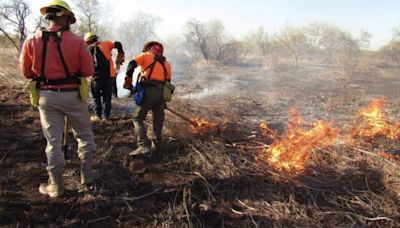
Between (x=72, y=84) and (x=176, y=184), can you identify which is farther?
(x=176, y=184)

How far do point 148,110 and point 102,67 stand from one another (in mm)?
1999

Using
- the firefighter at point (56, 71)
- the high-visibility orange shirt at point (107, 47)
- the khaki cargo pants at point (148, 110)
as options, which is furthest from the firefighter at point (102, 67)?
the firefighter at point (56, 71)

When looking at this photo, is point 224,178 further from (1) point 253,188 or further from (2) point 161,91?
(2) point 161,91

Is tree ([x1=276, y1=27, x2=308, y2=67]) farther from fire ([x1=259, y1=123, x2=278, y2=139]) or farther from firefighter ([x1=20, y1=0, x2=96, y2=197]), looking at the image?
firefighter ([x1=20, y1=0, x2=96, y2=197])

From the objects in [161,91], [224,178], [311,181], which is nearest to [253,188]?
[224,178]

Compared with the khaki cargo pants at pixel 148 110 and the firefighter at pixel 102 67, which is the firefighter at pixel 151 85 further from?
the firefighter at pixel 102 67

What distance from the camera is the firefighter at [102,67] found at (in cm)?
631

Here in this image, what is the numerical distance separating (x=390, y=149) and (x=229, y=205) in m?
3.36

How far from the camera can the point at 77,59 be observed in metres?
3.61

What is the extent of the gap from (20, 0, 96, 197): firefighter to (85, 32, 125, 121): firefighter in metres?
2.62

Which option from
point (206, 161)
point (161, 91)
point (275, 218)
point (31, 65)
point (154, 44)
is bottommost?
point (275, 218)

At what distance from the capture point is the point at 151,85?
4.77 metres

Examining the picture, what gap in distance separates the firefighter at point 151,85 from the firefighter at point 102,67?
1.66 meters

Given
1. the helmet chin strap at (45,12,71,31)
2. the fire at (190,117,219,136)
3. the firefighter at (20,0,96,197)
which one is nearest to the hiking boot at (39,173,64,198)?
the firefighter at (20,0,96,197)
